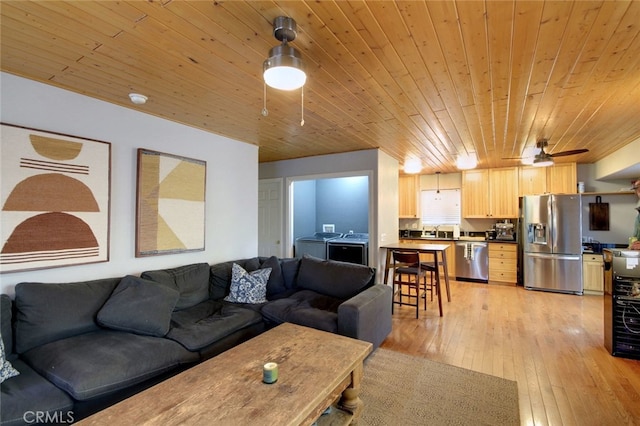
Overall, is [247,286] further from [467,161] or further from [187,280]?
[467,161]

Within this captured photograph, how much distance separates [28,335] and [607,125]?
5.62 meters

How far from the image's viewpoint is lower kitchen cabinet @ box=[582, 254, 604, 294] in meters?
5.12

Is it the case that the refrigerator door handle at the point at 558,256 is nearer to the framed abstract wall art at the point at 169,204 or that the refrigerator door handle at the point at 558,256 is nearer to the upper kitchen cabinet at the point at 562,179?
the upper kitchen cabinet at the point at 562,179

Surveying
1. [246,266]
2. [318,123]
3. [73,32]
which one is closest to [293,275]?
[246,266]

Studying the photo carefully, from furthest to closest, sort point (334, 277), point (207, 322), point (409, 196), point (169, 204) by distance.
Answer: point (409, 196) < point (334, 277) < point (169, 204) < point (207, 322)

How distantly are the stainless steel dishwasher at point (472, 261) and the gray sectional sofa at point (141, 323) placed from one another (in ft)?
12.1

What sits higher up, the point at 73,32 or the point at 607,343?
the point at 73,32

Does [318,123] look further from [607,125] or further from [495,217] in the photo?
[495,217]

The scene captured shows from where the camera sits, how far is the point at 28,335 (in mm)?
1970

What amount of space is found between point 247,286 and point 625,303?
3.75 m

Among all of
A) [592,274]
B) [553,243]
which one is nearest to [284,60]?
[553,243]

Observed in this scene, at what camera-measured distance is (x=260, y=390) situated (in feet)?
4.75

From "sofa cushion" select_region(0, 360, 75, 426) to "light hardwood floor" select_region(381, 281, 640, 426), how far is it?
263cm

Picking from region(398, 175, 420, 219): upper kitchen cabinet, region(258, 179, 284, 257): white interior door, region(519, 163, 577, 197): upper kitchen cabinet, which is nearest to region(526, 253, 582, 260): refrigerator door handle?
region(519, 163, 577, 197): upper kitchen cabinet
